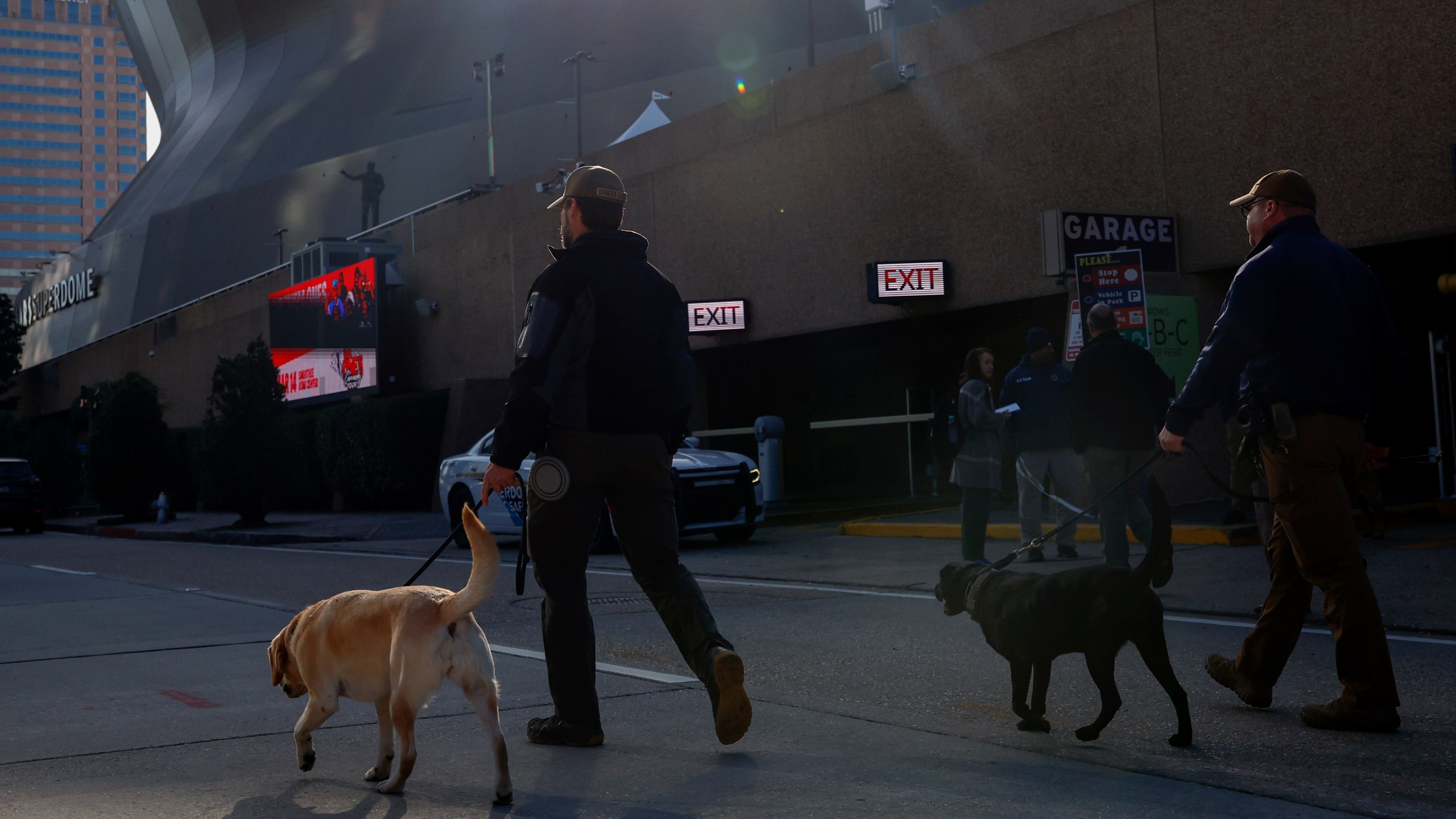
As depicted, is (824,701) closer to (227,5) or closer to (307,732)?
(307,732)

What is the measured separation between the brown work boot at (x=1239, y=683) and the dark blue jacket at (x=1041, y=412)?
5.55m

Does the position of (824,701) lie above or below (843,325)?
below

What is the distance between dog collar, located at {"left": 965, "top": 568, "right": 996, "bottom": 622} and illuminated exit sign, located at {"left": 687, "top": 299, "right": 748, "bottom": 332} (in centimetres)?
1824

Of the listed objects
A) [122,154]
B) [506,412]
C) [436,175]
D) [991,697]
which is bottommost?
[991,697]

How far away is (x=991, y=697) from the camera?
18.7 ft

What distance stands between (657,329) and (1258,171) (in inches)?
491

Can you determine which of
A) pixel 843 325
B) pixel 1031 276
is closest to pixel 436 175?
pixel 843 325

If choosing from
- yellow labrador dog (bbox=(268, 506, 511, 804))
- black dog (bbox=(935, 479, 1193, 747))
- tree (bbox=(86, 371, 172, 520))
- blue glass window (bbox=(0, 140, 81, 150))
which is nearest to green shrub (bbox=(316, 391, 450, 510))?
tree (bbox=(86, 371, 172, 520))

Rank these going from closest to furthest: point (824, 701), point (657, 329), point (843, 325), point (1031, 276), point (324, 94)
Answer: point (657, 329), point (824, 701), point (1031, 276), point (843, 325), point (324, 94)

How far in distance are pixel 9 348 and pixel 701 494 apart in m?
64.4

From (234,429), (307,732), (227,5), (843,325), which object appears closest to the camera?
(307,732)

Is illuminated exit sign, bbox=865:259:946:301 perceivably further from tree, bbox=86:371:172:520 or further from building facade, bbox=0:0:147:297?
building facade, bbox=0:0:147:297

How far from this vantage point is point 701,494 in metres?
14.7

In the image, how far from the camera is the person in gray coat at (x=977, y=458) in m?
10.1
